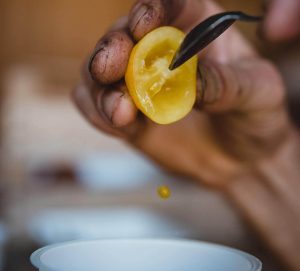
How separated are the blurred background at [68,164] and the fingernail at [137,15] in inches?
46.3

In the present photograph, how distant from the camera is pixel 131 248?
573mm

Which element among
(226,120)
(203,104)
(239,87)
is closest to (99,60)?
(203,104)

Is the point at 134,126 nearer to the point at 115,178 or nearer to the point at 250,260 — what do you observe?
the point at 250,260

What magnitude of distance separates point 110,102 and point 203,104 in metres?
0.12

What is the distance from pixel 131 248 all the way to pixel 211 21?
0.22m

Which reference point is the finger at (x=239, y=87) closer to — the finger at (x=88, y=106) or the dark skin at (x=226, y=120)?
the dark skin at (x=226, y=120)

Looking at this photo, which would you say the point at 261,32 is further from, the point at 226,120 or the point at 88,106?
the point at 88,106

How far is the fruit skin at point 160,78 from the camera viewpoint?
0.58 m

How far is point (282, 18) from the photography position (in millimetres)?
1023

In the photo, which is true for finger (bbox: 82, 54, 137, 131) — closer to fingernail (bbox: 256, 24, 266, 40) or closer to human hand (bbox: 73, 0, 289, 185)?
human hand (bbox: 73, 0, 289, 185)

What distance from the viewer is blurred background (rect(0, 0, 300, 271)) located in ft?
7.04

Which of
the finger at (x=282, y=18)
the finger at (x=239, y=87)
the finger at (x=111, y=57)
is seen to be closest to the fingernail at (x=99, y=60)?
the finger at (x=111, y=57)

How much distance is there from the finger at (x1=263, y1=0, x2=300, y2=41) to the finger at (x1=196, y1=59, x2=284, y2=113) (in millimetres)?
A: 105

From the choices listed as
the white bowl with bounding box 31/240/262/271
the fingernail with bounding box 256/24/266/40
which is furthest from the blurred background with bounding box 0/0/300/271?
the white bowl with bounding box 31/240/262/271
